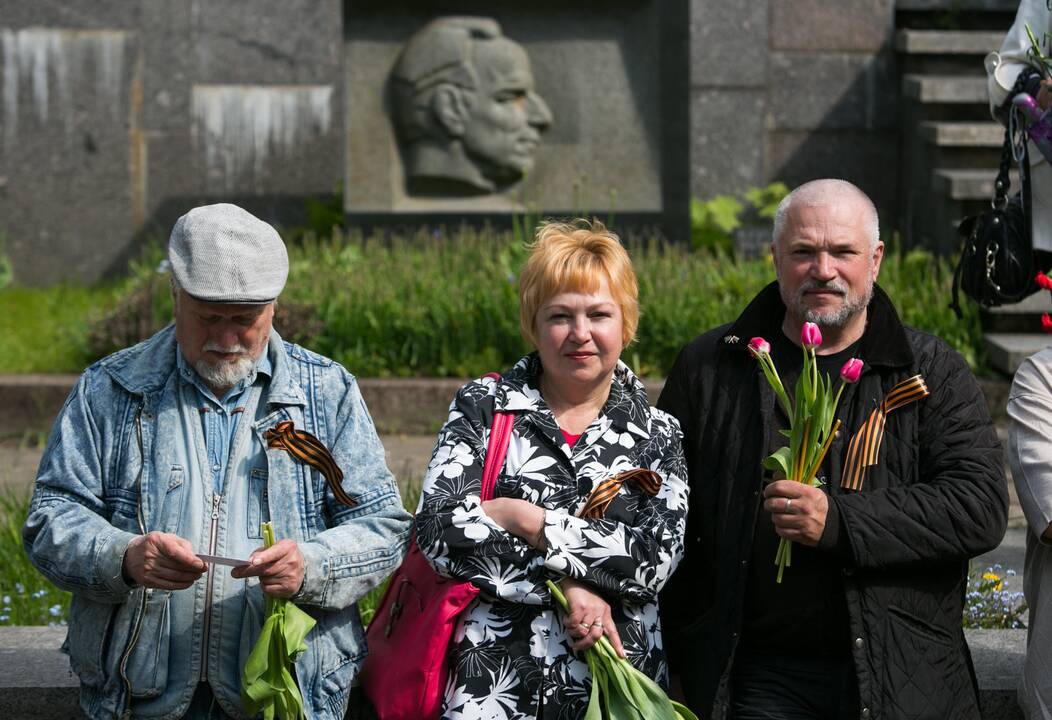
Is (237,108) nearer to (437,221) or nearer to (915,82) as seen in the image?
(437,221)

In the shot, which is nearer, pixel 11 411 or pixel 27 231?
pixel 11 411

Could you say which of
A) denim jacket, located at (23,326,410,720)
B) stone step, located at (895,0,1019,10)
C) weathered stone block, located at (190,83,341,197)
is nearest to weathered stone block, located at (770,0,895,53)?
stone step, located at (895,0,1019,10)

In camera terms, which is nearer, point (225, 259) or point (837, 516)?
point (225, 259)

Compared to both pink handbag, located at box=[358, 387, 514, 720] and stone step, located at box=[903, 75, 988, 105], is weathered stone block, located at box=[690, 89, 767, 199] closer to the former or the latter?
stone step, located at box=[903, 75, 988, 105]

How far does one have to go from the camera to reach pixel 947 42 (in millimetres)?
9297

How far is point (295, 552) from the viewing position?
9.97ft

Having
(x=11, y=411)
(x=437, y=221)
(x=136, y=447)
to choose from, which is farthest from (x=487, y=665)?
(x=437, y=221)

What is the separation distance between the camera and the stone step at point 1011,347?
6.77m

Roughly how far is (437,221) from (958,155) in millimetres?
3205

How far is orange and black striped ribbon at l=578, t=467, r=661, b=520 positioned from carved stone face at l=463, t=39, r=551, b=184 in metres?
6.19

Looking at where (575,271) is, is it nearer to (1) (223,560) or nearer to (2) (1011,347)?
(1) (223,560)

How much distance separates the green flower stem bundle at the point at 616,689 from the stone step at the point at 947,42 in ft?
22.7

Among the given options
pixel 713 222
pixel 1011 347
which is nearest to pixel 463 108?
pixel 713 222

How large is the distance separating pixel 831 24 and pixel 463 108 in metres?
2.60
